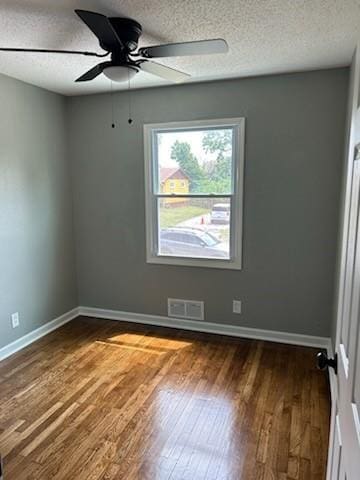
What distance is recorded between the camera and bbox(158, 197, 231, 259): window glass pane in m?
3.48

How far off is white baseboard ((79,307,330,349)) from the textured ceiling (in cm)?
244

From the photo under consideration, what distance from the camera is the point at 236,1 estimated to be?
5.92 feet

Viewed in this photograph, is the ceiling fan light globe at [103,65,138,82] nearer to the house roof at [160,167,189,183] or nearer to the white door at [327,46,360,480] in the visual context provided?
the white door at [327,46,360,480]

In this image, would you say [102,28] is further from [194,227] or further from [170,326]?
[170,326]

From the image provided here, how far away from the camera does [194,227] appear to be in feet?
11.8

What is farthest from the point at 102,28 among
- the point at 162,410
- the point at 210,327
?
the point at 210,327

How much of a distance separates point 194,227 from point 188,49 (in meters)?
1.93

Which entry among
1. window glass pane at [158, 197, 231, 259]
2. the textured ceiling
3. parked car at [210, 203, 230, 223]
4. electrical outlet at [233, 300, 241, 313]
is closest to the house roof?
window glass pane at [158, 197, 231, 259]

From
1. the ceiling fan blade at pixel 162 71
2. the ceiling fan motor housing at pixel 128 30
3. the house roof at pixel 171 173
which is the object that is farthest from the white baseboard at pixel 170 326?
the ceiling fan motor housing at pixel 128 30

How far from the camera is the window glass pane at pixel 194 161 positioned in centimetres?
338

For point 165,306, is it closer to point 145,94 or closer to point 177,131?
point 177,131

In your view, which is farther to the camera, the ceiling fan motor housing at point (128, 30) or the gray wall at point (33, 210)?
the gray wall at point (33, 210)

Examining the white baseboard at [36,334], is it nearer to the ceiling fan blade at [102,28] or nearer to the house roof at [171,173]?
the house roof at [171,173]

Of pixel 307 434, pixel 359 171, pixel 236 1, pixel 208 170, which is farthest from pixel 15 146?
pixel 307 434
